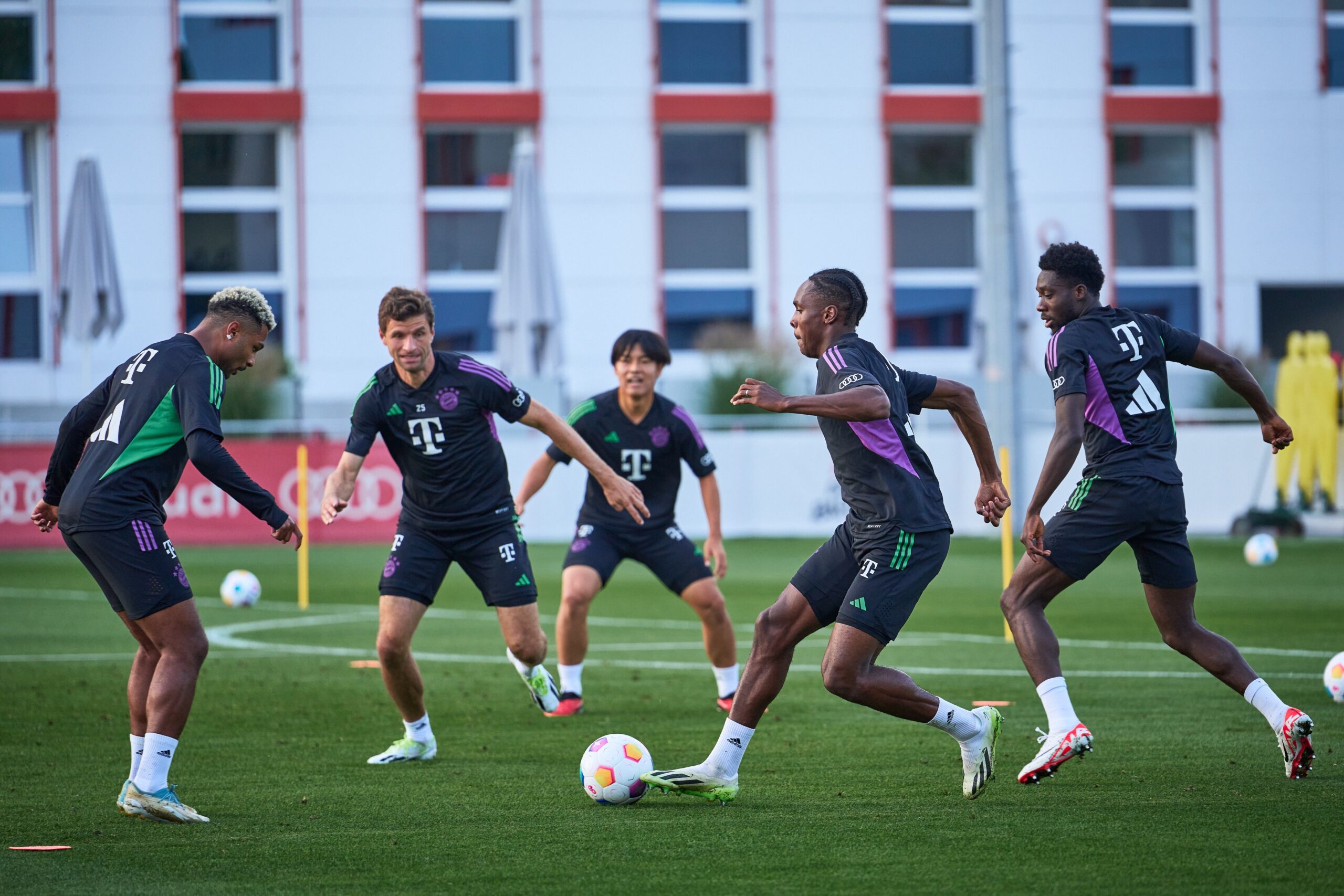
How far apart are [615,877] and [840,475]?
6.64ft

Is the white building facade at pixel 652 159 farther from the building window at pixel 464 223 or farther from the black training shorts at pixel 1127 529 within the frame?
the black training shorts at pixel 1127 529

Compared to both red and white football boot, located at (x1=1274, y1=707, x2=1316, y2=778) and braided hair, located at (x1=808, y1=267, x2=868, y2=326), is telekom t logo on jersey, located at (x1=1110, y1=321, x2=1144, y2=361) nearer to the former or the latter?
braided hair, located at (x1=808, y1=267, x2=868, y2=326)

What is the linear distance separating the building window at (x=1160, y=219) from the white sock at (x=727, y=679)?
28933 mm

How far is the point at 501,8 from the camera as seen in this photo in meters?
34.2

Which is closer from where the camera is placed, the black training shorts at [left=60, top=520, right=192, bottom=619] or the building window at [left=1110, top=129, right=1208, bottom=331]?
the black training shorts at [left=60, top=520, right=192, bottom=619]

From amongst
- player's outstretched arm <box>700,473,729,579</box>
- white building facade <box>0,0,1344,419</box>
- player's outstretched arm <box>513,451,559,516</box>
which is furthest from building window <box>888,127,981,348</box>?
player's outstretched arm <box>513,451,559,516</box>

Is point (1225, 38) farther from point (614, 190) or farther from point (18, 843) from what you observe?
point (18, 843)

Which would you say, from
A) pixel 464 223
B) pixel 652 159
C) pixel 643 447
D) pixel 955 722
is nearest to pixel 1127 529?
pixel 955 722

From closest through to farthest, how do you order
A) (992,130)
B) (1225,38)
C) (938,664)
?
(938,664) → (992,130) → (1225,38)

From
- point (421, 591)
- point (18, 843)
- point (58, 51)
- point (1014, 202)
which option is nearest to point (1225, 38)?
point (1014, 202)

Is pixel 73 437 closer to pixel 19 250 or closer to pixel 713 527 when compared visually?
pixel 713 527

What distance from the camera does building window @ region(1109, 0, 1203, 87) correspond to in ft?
118

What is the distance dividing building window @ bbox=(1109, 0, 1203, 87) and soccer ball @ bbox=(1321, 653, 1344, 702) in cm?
2960

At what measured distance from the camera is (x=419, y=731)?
302 inches
